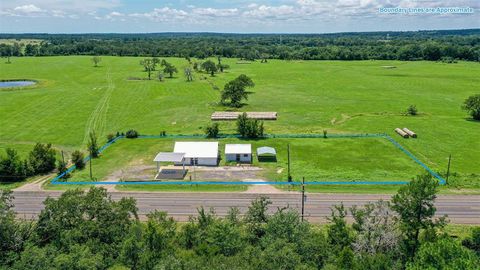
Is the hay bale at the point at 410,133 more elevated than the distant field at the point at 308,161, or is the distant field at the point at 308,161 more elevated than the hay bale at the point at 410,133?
the hay bale at the point at 410,133

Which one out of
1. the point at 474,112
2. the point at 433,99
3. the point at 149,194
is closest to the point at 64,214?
the point at 149,194

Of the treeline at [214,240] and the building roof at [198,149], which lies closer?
the treeline at [214,240]

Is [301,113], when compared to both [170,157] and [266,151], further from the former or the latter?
[170,157]

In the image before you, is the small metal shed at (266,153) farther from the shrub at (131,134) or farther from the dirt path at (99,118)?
the dirt path at (99,118)

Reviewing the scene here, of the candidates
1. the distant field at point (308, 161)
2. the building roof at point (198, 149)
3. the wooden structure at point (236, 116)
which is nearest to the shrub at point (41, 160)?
the distant field at point (308, 161)

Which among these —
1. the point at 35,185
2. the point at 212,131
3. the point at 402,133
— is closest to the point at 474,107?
the point at 402,133

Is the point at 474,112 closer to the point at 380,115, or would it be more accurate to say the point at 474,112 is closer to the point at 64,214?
the point at 380,115

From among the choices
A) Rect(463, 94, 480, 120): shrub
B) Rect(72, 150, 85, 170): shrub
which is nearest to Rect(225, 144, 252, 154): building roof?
Rect(72, 150, 85, 170): shrub
